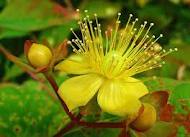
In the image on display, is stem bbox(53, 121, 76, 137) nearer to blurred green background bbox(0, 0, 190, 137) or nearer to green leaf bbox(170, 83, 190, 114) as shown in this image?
blurred green background bbox(0, 0, 190, 137)

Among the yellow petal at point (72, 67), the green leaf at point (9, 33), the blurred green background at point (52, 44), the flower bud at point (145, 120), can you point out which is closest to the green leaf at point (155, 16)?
the blurred green background at point (52, 44)

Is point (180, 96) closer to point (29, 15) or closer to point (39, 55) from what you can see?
point (39, 55)

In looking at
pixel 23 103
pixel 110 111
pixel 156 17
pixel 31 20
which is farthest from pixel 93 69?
pixel 156 17

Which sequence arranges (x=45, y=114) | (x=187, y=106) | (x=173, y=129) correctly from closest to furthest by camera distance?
(x=173, y=129), (x=187, y=106), (x=45, y=114)

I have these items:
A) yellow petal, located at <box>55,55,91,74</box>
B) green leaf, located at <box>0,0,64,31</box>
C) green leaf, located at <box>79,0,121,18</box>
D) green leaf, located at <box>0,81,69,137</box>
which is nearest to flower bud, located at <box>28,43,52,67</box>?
yellow petal, located at <box>55,55,91,74</box>

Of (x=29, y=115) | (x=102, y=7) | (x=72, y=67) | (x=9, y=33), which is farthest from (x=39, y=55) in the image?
(x=102, y=7)

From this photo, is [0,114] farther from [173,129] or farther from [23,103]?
[173,129]

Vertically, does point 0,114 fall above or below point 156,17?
below

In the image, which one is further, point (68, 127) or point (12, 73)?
point (12, 73)
